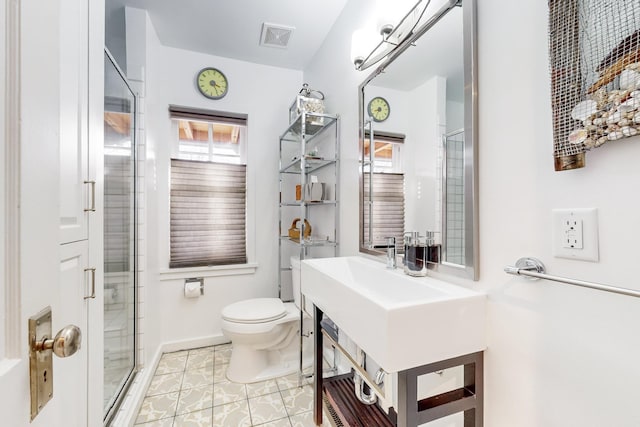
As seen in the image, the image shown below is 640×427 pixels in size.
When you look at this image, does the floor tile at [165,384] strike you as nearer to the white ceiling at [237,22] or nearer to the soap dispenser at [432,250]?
the soap dispenser at [432,250]

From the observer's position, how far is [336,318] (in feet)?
3.43

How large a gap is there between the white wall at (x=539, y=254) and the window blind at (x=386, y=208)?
→ 0.49 m

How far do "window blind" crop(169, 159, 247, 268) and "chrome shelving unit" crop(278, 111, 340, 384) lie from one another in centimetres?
38

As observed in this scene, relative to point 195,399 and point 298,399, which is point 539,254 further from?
point 195,399

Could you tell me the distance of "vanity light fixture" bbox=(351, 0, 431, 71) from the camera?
1.17m

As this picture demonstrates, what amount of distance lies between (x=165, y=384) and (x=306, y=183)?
67.7 inches

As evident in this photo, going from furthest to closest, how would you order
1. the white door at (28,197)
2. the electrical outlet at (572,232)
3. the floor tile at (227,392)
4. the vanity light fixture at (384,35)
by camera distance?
the floor tile at (227,392)
the vanity light fixture at (384,35)
the electrical outlet at (572,232)
the white door at (28,197)

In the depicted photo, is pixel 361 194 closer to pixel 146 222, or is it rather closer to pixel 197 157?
pixel 146 222

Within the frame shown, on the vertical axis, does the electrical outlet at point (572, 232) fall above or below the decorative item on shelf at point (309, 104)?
below

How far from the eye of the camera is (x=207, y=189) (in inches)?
95.7

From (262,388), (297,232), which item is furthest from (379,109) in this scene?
(262,388)

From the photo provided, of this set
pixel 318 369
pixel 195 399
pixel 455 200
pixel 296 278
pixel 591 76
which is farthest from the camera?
pixel 296 278

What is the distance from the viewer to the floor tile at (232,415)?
1524 mm

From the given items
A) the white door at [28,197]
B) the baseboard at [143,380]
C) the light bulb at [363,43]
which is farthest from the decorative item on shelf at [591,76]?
the baseboard at [143,380]
